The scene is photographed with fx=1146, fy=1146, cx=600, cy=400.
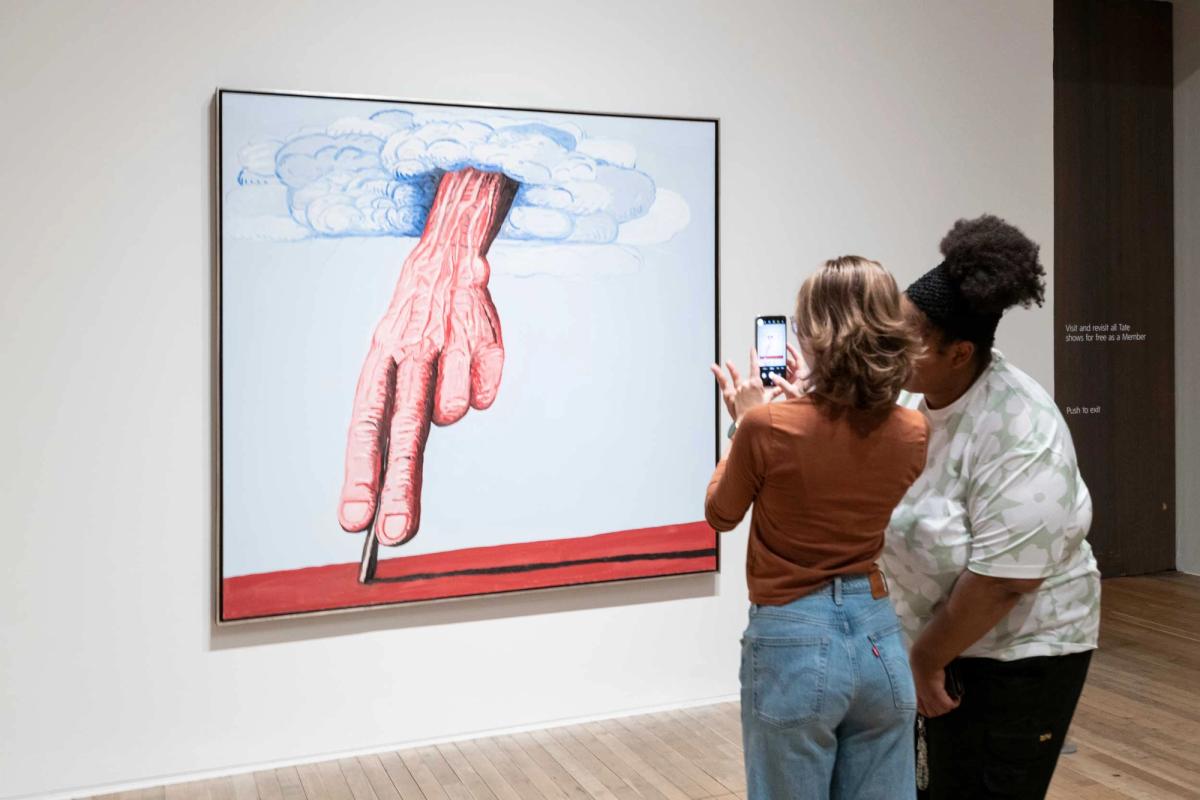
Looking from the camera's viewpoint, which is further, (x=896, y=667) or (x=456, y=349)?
(x=456, y=349)

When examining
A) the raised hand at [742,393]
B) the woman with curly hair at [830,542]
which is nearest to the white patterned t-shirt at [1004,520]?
the woman with curly hair at [830,542]

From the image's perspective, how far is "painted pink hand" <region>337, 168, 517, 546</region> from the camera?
3.58m

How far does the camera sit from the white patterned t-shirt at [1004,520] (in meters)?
1.89

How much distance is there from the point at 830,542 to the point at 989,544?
28 cm

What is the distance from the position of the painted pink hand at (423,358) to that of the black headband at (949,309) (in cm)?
199

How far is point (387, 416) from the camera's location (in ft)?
11.8

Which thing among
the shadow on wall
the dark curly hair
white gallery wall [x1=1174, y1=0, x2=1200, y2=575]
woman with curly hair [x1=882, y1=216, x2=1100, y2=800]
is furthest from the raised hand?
the shadow on wall

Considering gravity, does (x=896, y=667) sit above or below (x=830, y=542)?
below

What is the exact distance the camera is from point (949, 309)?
1.92 metres

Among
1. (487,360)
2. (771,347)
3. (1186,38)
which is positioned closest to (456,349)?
(487,360)

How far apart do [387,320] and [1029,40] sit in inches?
111

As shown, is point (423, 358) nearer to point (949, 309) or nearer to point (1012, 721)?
point (949, 309)

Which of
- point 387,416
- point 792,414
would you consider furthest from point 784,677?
point 387,416

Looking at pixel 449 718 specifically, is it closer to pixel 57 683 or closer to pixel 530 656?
pixel 530 656
